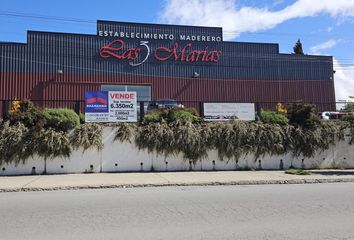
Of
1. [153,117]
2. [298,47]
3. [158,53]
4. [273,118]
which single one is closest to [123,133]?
[153,117]

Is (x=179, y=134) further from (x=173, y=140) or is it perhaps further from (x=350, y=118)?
(x=350, y=118)

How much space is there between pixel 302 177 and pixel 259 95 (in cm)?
2966

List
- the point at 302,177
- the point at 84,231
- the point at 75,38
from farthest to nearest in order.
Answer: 1. the point at 75,38
2. the point at 302,177
3. the point at 84,231

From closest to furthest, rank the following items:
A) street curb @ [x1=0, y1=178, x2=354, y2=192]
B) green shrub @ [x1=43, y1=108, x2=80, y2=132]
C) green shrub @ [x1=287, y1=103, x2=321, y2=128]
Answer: street curb @ [x1=0, y1=178, x2=354, y2=192] → green shrub @ [x1=43, y1=108, x2=80, y2=132] → green shrub @ [x1=287, y1=103, x2=321, y2=128]

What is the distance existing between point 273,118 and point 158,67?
23.6 m

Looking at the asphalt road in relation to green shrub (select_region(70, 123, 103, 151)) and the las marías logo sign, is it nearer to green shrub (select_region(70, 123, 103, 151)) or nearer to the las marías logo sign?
green shrub (select_region(70, 123, 103, 151))

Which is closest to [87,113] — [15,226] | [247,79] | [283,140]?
[283,140]

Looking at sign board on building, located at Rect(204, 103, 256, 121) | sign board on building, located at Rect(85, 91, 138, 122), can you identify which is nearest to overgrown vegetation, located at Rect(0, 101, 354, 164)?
sign board on building, located at Rect(85, 91, 138, 122)

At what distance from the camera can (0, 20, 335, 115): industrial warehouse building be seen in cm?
3869

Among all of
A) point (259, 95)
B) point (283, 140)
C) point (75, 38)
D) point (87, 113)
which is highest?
point (75, 38)

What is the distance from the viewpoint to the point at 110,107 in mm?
18484

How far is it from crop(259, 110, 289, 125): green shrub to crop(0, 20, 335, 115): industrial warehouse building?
20.1 metres

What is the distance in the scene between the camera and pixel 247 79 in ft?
146

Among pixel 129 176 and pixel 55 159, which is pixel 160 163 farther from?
pixel 55 159
